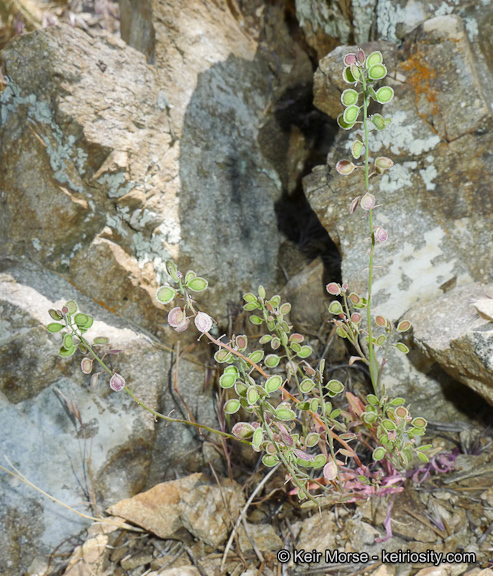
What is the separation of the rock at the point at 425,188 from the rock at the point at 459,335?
0.13 m

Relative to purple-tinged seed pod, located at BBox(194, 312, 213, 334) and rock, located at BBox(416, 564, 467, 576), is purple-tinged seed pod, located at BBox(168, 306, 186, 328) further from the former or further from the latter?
rock, located at BBox(416, 564, 467, 576)

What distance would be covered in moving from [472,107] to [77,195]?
1.90 metres

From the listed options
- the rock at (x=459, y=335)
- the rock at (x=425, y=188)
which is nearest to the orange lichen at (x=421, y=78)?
the rock at (x=425, y=188)

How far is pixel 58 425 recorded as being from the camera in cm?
207

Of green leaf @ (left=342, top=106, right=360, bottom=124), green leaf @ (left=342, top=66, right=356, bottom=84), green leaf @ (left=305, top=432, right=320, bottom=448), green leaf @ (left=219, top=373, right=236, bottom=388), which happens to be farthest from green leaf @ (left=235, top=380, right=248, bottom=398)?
green leaf @ (left=342, top=66, right=356, bottom=84)

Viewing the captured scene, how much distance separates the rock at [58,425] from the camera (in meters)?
1.97

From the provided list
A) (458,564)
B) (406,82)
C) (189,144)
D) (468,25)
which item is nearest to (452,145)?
(406,82)

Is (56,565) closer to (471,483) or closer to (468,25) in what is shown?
(471,483)

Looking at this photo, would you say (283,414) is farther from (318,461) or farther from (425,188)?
(425,188)

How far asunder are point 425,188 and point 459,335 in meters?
0.80

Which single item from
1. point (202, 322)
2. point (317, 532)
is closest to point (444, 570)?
point (317, 532)

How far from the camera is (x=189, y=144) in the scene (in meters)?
2.57

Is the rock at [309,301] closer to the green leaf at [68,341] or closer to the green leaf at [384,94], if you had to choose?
the green leaf at [384,94]

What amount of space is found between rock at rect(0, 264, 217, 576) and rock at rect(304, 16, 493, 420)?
1.13 m
